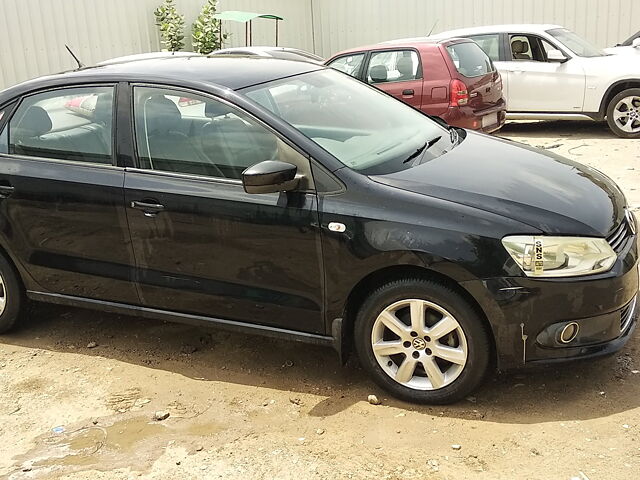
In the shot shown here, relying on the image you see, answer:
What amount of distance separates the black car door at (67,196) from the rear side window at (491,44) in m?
8.02

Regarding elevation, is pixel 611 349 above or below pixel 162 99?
below

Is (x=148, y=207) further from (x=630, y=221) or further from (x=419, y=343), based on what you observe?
(x=630, y=221)

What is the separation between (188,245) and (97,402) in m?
0.99

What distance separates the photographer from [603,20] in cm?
1598

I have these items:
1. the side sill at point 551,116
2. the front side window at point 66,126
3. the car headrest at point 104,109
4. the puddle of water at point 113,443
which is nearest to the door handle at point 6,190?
the front side window at point 66,126

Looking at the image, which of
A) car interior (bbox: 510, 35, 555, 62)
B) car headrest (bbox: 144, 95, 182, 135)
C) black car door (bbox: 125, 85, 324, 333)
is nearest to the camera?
black car door (bbox: 125, 85, 324, 333)

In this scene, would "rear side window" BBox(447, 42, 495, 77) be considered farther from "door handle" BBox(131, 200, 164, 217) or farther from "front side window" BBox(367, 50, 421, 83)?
"door handle" BBox(131, 200, 164, 217)

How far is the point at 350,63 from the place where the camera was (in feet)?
33.3

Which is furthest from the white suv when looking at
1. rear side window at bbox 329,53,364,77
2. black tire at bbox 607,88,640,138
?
rear side window at bbox 329,53,364,77

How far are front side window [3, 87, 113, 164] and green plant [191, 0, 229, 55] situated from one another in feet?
40.0

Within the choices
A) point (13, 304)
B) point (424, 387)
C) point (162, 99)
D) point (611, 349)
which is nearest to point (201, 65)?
point (162, 99)

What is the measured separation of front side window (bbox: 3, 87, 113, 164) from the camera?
4277 mm

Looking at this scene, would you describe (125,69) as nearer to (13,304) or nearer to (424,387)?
(13,304)

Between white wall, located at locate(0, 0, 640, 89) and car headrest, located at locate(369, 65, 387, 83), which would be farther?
white wall, located at locate(0, 0, 640, 89)
